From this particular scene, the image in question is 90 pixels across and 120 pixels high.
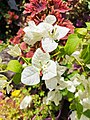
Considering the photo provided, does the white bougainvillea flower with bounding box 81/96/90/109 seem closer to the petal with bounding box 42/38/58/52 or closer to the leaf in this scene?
the petal with bounding box 42/38/58/52

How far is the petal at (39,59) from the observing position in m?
1.33

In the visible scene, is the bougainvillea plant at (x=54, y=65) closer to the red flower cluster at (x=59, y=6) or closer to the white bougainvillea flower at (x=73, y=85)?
the white bougainvillea flower at (x=73, y=85)

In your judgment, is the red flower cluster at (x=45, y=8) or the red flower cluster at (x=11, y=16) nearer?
the red flower cluster at (x=45, y=8)

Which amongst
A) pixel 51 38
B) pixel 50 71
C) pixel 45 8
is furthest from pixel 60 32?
pixel 45 8

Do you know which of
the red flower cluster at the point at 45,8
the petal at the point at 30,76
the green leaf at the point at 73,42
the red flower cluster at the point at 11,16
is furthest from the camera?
the red flower cluster at the point at 11,16

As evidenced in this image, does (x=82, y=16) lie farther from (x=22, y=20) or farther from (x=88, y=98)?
(x=88, y=98)

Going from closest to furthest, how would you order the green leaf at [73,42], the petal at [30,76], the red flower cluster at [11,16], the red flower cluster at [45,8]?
the petal at [30,76] → the green leaf at [73,42] → the red flower cluster at [45,8] → the red flower cluster at [11,16]

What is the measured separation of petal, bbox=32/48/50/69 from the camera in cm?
133

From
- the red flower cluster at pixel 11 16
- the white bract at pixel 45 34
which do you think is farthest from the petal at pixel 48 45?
the red flower cluster at pixel 11 16

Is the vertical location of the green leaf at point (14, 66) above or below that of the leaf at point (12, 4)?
above

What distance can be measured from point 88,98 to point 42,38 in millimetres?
280

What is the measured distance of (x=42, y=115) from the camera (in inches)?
89.4

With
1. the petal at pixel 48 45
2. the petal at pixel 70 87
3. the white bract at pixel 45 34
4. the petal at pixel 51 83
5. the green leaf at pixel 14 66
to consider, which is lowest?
the petal at pixel 70 87

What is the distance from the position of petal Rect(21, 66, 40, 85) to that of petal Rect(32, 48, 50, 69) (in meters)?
0.02
